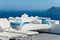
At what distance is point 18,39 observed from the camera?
2273 millimetres

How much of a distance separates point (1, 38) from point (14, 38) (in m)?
0.16

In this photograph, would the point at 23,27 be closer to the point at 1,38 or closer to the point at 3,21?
the point at 3,21

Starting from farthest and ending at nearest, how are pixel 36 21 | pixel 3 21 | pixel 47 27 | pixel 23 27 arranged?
pixel 36 21
pixel 47 27
pixel 23 27
pixel 3 21

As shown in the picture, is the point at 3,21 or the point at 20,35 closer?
the point at 20,35

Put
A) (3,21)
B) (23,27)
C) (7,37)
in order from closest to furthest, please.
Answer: (7,37)
(3,21)
(23,27)

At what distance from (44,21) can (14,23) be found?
3.27 ft

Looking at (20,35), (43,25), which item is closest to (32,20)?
(43,25)

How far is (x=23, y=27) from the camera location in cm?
474

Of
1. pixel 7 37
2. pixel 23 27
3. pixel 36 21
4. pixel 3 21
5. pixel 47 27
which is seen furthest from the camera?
pixel 36 21

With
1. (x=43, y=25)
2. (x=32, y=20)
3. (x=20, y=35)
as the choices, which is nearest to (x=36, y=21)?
(x=32, y=20)

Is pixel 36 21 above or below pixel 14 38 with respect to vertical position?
above

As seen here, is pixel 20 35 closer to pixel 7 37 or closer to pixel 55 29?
pixel 7 37

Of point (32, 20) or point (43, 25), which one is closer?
point (43, 25)

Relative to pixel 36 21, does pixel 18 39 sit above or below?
below
